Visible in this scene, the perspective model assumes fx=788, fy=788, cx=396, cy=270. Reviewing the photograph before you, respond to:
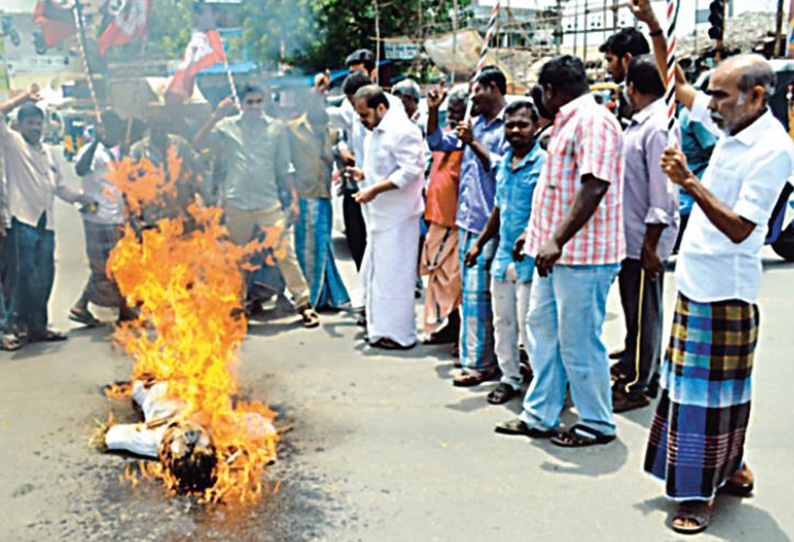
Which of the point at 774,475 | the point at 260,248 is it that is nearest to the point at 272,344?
the point at 260,248

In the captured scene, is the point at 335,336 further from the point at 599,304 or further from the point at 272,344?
the point at 599,304

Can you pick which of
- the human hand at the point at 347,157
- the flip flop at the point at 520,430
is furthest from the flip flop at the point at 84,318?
the flip flop at the point at 520,430

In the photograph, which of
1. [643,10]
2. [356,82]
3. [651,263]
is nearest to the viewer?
[643,10]

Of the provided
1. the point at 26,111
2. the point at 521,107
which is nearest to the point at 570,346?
the point at 521,107

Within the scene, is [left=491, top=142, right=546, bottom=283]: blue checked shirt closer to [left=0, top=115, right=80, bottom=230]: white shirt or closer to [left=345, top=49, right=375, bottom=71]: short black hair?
[left=345, top=49, right=375, bottom=71]: short black hair

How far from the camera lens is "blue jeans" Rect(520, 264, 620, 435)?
4.09 metres

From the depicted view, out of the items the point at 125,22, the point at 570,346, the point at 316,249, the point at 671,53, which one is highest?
the point at 125,22

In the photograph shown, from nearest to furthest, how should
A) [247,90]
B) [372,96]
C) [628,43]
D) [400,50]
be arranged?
[628,43]
[372,96]
[247,90]
[400,50]

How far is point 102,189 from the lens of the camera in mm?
7059

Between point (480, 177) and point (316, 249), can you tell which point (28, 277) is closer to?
point (316, 249)

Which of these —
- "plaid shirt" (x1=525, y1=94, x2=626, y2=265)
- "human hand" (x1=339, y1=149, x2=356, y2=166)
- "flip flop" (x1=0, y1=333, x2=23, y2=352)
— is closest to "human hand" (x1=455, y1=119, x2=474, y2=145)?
"plaid shirt" (x1=525, y1=94, x2=626, y2=265)

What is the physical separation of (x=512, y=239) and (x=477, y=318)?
858 millimetres

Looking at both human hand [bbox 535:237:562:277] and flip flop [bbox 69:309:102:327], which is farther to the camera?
flip flop [bbox 69:309:102:327]

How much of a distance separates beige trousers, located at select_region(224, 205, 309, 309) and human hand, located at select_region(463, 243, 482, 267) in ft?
7.63
